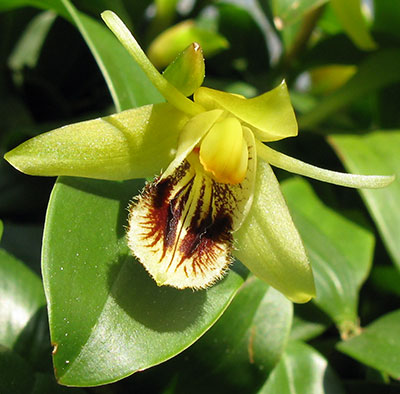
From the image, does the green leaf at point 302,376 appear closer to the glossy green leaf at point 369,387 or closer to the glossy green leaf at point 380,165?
the glossy green leaf at point 369,387

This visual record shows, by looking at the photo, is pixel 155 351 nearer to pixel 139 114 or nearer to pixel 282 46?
pixel 139 114

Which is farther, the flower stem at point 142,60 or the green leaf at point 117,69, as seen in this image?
the green leaf at point 117,69

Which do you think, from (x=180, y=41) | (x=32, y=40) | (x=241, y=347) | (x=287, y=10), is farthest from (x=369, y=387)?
(x=32, y=40)

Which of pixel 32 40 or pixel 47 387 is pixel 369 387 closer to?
pixel 47 387

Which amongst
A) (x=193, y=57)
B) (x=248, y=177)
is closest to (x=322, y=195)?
(x=248, y=177)

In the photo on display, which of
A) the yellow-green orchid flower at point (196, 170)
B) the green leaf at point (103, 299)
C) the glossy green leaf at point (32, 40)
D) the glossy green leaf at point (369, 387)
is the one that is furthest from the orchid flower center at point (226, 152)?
the glossy green leaf at point (32, 40)

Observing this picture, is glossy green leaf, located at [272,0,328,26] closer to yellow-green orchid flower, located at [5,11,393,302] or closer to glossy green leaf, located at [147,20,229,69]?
glossy green leaf, located at [147,20,229,69]

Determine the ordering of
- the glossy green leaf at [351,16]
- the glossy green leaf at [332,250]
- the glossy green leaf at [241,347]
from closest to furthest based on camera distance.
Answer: the glossy green leaf at [241,347]
the glossy green leaf at [332,250]
the glossy green leaf at [351,16]
